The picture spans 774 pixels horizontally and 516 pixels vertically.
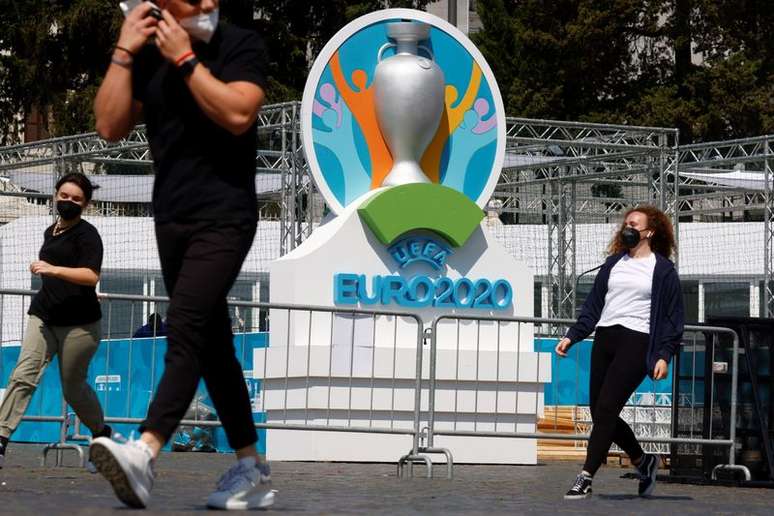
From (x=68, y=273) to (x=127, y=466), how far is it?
4.08 m

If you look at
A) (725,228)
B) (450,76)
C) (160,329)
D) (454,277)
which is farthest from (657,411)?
(725,228)

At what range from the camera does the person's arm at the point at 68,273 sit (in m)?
9.01

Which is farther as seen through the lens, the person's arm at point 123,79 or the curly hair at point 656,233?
the curly hair at point 656,233

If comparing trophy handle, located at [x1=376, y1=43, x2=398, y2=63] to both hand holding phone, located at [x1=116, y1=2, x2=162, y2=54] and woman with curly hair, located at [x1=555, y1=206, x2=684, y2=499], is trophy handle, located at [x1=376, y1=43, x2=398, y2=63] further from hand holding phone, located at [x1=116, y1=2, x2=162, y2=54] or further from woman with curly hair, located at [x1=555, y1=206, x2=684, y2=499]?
hand holding phone, located at [x1=116, y1=2, x2=162, y2=54]

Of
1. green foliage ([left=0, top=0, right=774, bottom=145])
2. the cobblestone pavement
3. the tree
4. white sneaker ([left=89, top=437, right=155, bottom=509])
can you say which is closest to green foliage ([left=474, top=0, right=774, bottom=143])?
green foliage ([left=0, top=0, right=774, bottom=145])

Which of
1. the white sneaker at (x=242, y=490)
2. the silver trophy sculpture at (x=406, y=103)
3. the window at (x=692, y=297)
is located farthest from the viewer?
the window at (x=692, y=297)

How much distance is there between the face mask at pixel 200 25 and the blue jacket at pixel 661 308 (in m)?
4.01

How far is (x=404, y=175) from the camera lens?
13.9 m

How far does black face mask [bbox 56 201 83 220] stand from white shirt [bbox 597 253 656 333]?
10.1 feet

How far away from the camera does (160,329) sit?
16406 mm

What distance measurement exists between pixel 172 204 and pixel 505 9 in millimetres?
43484

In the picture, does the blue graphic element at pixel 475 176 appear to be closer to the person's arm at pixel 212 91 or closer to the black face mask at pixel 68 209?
the black face mask at pixel 68 209

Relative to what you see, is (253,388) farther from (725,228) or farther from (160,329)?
A: (725,228)

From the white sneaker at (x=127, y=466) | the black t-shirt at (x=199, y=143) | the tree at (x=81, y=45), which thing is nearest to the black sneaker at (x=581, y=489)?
the black t-shirt at (x=199, y=143)
